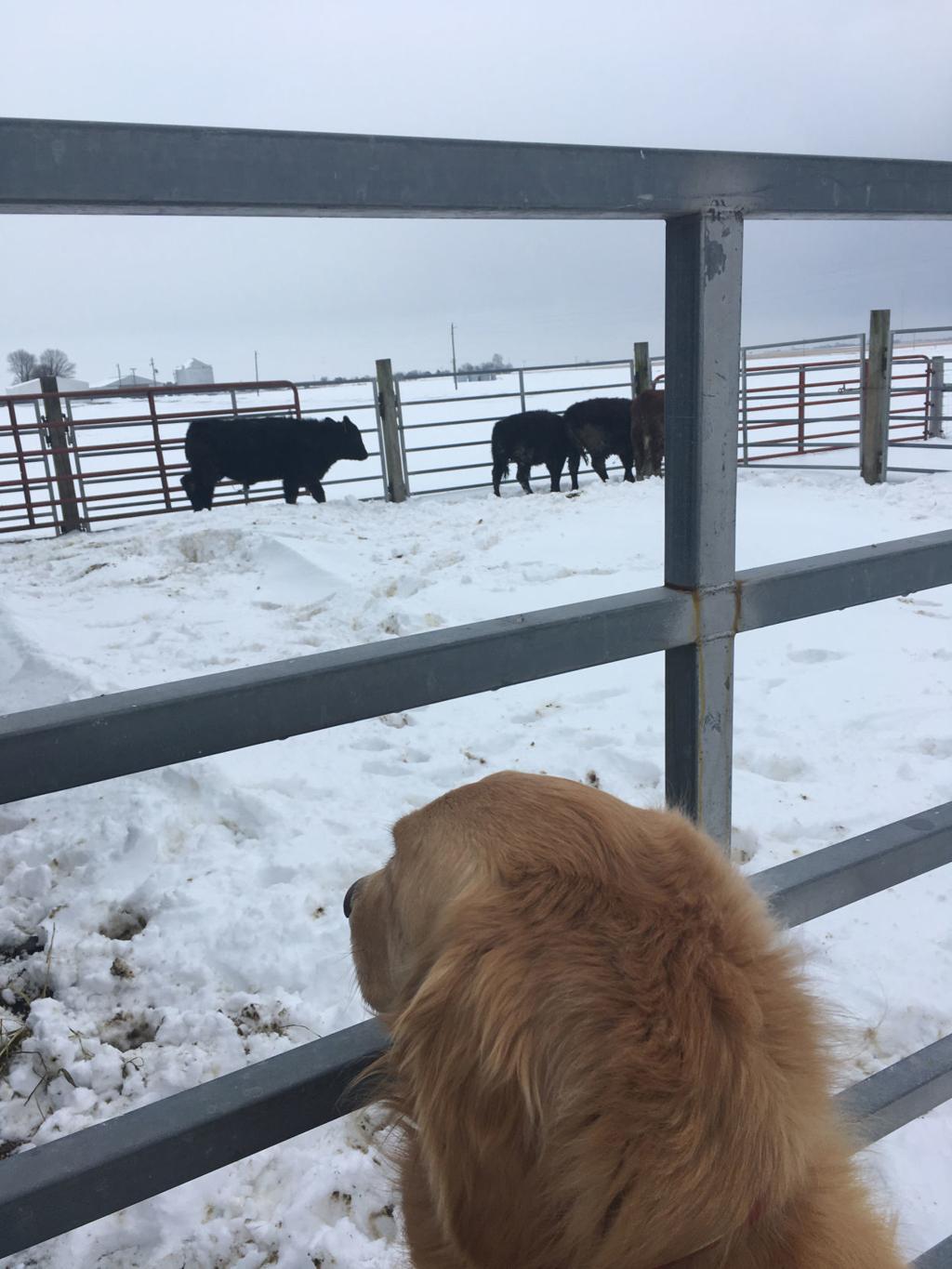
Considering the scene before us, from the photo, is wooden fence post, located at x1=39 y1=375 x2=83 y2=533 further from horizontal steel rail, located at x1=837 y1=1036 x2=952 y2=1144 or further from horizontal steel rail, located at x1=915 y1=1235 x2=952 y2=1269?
horizontal steel rail, located at x1=915 y1=1235 x2=952 y2=1269

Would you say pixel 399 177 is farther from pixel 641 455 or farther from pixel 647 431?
pixel 641 455

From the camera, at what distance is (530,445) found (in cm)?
1405

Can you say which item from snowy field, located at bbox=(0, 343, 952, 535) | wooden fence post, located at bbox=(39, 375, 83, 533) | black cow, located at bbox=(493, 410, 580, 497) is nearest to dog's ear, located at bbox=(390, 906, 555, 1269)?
snowy field, located at bbox=(0, 343, 952, 535)

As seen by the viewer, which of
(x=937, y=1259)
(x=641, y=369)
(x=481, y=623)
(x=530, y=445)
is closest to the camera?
(x=481, y=623)

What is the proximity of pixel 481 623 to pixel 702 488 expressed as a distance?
0.36 meters

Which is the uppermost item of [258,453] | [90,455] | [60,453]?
[60,453]

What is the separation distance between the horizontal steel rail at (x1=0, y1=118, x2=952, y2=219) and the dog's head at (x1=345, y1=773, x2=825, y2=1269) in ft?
2.35

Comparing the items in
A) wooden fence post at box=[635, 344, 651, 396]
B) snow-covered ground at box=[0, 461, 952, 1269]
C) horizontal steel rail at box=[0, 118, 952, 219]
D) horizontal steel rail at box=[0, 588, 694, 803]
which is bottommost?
snow-covered ground at box=[0, 461, 952, 1269]

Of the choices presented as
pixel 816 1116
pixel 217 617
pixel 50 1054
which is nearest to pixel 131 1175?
pixel 816 1116

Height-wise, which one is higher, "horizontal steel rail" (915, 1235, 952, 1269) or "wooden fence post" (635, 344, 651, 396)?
"wooden fence post" (635, 344, 651, 396)

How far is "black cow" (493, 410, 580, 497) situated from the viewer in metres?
13.9

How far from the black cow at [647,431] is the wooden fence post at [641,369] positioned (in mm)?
1099

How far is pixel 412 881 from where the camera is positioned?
110 centimetres

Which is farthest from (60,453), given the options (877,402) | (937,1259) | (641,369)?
(937,1259)
